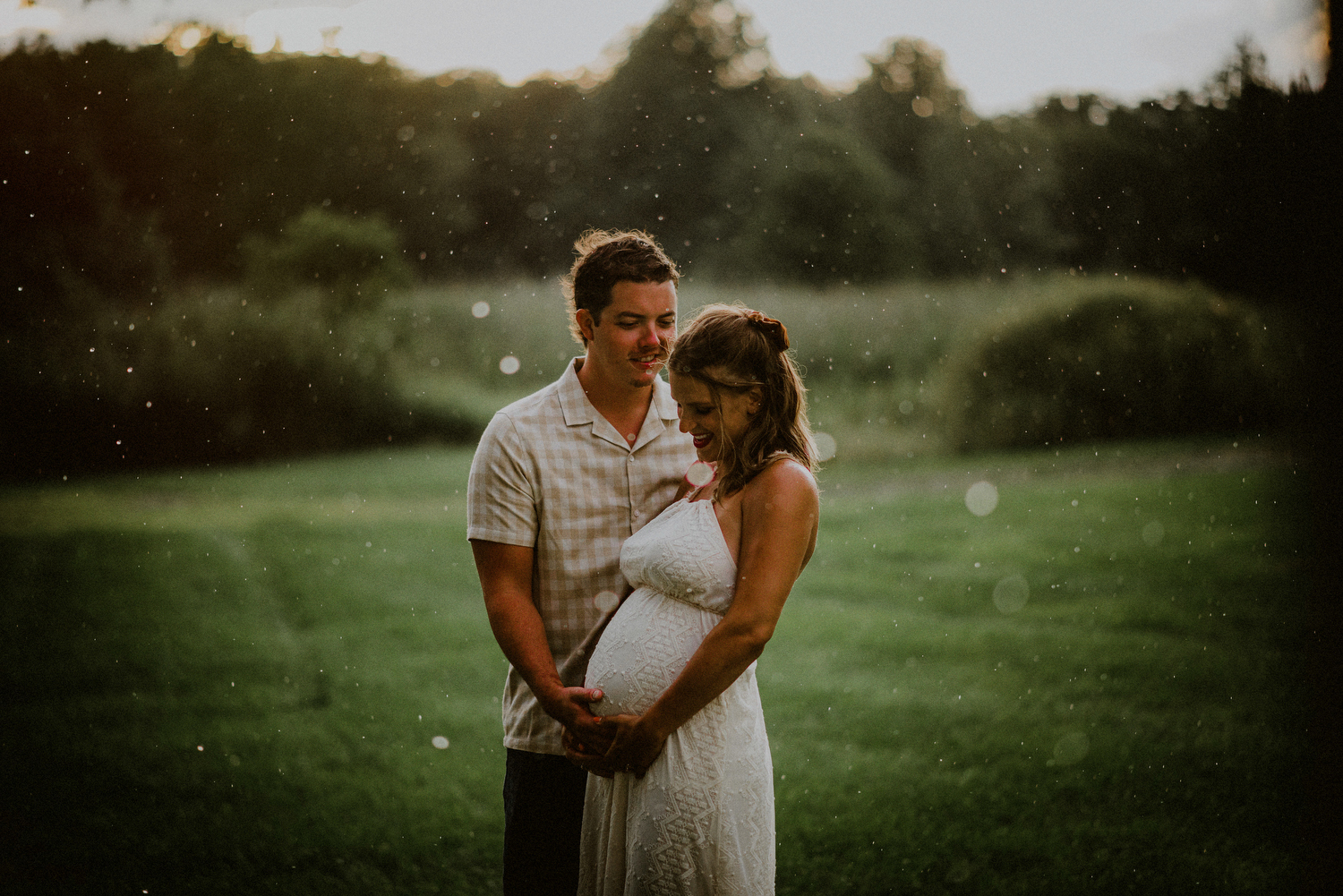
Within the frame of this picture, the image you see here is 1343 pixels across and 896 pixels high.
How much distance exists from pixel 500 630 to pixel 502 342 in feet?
30.7

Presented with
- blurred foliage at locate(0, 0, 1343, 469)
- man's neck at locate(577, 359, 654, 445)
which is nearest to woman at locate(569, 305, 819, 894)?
man's neck at locate(577, 359, 654, 445)

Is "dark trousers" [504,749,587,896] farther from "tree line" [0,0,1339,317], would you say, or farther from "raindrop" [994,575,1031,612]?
"tree line" [0,0,1339,317]

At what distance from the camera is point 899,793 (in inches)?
164

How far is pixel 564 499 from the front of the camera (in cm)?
212

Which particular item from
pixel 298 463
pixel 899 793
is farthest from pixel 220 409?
pixel 899 793

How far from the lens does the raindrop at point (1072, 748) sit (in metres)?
4.47

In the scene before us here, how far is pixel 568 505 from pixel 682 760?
0.60 meters

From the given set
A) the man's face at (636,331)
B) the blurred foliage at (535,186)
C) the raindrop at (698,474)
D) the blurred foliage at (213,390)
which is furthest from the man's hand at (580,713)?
the blurred foliage at (213,390)

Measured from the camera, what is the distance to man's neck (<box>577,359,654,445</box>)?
7.20 feet

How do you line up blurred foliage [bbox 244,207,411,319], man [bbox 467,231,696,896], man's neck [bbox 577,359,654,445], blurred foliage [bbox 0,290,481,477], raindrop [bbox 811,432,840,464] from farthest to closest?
blurred foliage [bbox 244,207,411,319]
raindrop [bbox 811,432,840,464]
blurred foliage [bbox 0,290,481,477]
man's neck [bbox 577,359,654,445]
man [bbox 467,231,696,896]

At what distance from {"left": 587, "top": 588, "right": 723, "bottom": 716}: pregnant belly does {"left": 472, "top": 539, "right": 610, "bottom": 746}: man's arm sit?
67mm

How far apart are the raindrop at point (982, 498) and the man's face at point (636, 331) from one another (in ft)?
23.6

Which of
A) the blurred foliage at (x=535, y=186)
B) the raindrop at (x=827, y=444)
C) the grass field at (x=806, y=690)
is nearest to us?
the grass field at (x=806, y=690)

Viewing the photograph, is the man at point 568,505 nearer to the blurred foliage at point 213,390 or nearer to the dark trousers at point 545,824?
the dark trousers at point 545,824
